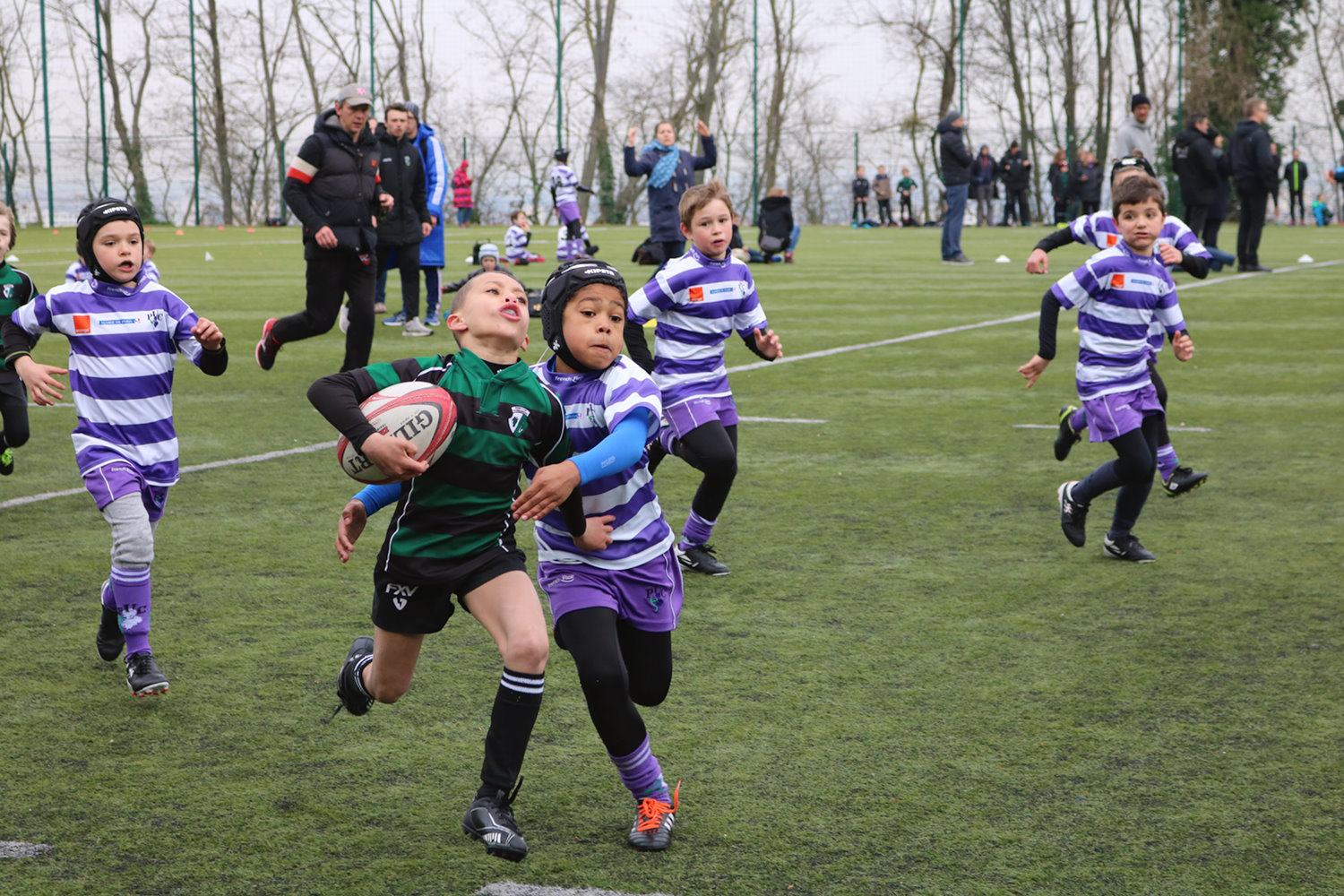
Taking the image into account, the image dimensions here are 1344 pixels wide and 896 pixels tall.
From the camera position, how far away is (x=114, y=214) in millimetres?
4926

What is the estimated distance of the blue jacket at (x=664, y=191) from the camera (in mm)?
16828

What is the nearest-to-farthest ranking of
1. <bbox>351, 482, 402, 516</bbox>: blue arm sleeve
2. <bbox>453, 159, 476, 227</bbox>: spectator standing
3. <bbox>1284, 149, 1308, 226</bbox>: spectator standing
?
<bbox>351, 482, 402, 516</bbox>: blue arm sleeve < <bbox>1284, 149, 1308, 226</bbox>: spectator standing < <bbox>453, 159, 476, 227</bbox>: spectator standing

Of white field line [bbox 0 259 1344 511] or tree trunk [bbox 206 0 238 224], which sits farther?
tree trunk [bbox 206 0 238 224]

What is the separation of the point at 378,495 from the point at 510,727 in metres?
0.74

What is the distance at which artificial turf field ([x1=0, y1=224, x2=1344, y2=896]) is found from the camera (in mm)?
3434

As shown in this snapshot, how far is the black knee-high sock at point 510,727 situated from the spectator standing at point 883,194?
1679 inches

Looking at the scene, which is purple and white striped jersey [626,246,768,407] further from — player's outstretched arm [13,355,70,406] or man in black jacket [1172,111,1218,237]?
man in black jacket [1172,111,1218,237]

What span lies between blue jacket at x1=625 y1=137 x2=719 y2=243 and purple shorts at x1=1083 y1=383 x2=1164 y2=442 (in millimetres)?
10862

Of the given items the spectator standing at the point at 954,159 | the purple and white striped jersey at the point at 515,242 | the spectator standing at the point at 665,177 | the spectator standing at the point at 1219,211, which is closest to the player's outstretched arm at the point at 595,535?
the spectator standing at the point at 665,177

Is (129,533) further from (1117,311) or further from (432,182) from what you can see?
(432,182)

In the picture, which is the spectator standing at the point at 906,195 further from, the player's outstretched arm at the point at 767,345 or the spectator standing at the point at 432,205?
the player's outstretched arm at the point at 767,345

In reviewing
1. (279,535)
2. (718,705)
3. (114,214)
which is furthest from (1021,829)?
(279,535)

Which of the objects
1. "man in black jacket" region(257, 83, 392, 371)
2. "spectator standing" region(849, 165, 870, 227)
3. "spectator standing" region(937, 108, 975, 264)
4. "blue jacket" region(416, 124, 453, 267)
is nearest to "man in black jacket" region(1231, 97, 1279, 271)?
"spectator standing" region(937, 108, 975, 264)

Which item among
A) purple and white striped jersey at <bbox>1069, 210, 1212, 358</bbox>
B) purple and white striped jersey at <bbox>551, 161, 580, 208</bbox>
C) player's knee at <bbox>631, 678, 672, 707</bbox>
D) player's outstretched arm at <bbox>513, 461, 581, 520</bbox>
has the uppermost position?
purple and white striped jersey at <bbox>551, 161, 580, 208</bbox>
